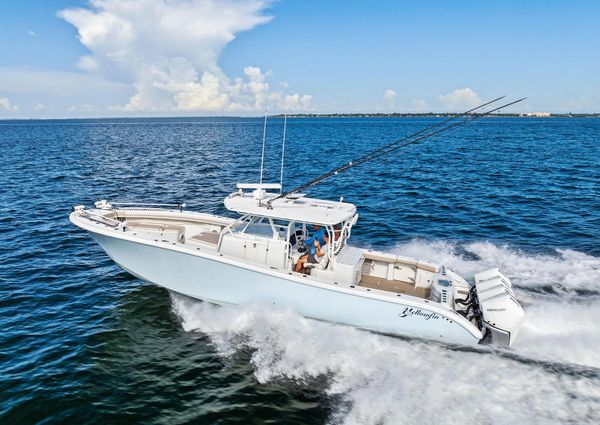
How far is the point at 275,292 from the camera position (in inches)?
392

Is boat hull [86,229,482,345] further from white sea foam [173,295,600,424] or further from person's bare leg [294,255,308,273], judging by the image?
person's bare leg [294,255,308,273]

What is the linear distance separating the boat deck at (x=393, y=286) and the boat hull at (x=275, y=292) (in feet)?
5.45

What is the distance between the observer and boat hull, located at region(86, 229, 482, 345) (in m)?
9.10

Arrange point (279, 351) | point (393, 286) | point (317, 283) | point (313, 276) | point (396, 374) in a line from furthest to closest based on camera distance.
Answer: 1. point (393, 286)
2. point (313, 276)
3. point (317, 283)
4. point (279, 351)
5. point (396, 374)

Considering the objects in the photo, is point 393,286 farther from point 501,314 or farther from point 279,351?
point 279,351

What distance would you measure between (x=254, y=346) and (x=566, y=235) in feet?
49.7

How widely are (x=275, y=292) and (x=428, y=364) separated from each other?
12.8 ft

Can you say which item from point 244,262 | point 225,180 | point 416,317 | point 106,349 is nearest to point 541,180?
point 225,180

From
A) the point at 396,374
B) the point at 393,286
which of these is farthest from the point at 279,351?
the point at 393,286

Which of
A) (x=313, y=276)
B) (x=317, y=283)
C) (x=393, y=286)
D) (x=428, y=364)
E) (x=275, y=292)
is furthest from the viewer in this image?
(x=393, y=286)

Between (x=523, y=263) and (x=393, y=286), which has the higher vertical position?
(x=523, y=263)

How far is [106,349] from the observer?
9.61m

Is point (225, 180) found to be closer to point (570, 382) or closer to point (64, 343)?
point (64, 343)

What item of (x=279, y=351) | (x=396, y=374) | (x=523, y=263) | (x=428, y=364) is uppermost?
(x=523, y=263)
